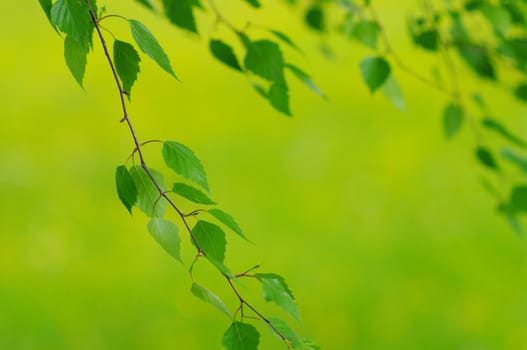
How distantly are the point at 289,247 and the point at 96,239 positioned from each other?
2.22ft

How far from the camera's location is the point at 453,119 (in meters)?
1.52

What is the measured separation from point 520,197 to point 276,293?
800mm

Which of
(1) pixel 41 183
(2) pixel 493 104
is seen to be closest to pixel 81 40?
(1) pixel 41 183

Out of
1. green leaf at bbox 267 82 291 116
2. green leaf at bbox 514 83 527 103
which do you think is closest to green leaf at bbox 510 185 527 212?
green leaf at bbox 514 83 527 103

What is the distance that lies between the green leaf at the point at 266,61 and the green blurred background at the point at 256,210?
1581 millimetres

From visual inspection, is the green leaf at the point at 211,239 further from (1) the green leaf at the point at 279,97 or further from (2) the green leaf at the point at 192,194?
(1) the green leaf at the point at 279,97

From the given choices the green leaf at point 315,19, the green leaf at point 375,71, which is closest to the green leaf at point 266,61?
the green leaf at point 375,71

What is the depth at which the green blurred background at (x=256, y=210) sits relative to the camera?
2781mm

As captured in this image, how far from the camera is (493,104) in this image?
13.2 ft

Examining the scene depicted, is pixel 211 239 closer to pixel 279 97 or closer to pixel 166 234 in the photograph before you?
pixel 166 234

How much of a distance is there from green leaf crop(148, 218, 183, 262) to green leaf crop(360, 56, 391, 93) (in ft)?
1.76

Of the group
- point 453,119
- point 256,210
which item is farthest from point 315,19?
point 256,210

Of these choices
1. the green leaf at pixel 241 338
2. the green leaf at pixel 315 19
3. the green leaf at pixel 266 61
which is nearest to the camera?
the green leaf at pixel 241 338

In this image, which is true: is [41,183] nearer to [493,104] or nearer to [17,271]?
[17,271]
